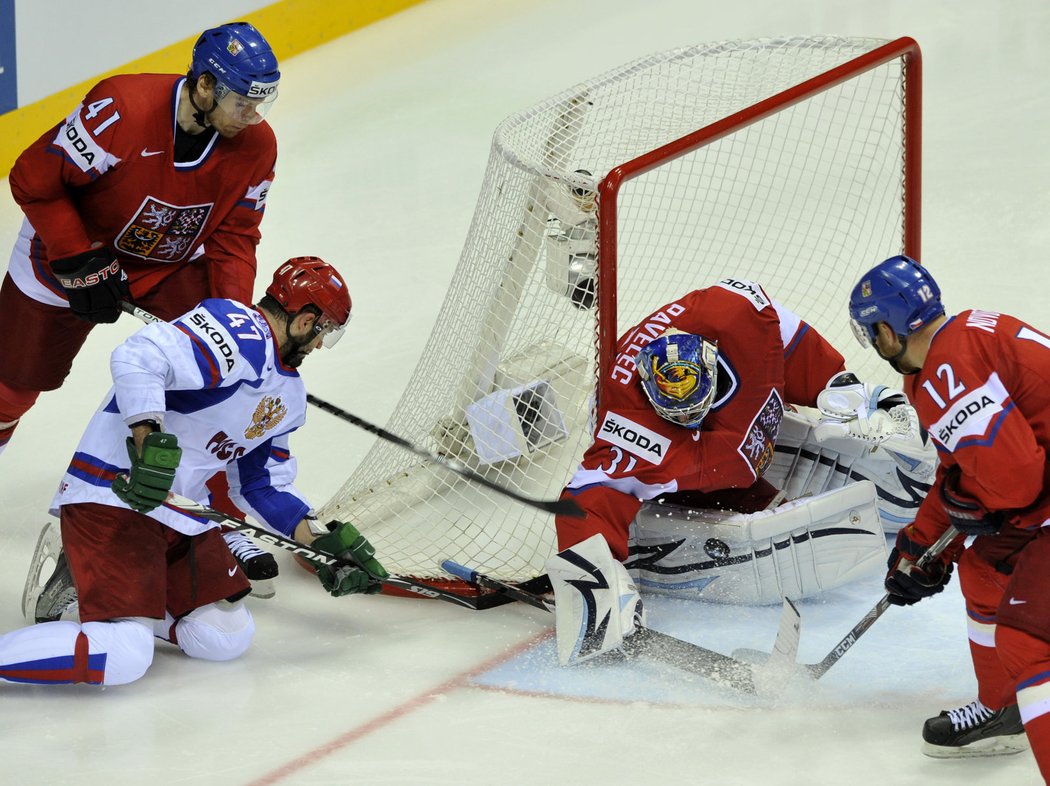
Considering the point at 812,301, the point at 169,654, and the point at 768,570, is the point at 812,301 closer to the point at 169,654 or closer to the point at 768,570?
the point at 768,570

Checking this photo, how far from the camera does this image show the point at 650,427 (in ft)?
10.8

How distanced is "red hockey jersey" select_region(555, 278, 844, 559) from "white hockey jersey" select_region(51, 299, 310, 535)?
0.63 meters

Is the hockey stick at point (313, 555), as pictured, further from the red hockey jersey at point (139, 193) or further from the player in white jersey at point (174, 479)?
the red hockey jersey at point (139, 193)

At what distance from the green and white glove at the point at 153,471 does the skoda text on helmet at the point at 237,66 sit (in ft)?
2.61

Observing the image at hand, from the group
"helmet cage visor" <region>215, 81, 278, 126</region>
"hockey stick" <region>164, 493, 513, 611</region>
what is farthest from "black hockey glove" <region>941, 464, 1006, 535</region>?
"helmet cage visor" <region>215, 81, 278, 126</region>

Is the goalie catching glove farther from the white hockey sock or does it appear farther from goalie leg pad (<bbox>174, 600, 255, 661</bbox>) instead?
the white hockey sock

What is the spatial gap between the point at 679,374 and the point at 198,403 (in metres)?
0.95

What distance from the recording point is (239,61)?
127 inches

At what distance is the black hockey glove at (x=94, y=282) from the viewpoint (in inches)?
133

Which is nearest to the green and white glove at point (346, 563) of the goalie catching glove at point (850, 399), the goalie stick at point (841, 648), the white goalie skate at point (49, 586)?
the white goalie skate at point (49, 586)

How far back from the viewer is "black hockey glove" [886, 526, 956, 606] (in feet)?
9.20

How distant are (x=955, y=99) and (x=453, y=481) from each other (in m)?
3.30

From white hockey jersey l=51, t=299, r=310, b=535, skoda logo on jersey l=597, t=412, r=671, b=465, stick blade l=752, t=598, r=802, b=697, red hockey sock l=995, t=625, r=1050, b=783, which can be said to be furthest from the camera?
skoda logo on jersey l=597, t=412, r=671, b=465

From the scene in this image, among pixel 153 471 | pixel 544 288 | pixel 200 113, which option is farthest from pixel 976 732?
pixel 200 113
